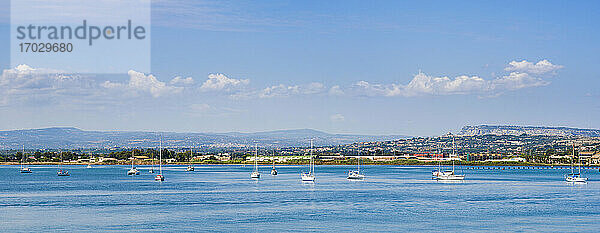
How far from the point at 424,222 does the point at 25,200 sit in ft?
132

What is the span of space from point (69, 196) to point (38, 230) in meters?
33.8

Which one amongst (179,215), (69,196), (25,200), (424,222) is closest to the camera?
(424,222)

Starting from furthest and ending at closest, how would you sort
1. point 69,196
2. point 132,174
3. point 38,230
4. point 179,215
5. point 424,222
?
1. point 132,174
2. point 69,196
3. point 179,215
4. point 424,222
5. point 38,230

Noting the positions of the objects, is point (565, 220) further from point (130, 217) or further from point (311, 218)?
point (130, 217)

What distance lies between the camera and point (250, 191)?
309 feet

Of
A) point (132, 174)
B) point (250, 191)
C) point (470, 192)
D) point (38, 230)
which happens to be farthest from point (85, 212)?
point (132, 174)

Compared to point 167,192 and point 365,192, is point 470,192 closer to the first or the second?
point 365,192

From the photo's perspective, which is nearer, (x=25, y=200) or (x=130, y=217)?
(x=130, y=217)

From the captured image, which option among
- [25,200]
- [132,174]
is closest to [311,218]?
[25,200]

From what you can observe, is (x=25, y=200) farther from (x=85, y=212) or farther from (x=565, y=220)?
(x=565, y=220)

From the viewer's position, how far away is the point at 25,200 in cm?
7806

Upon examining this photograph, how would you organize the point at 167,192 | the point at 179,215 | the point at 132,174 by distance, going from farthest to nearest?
the point at 132,174 → the point at 167,192 → the point at 179,215

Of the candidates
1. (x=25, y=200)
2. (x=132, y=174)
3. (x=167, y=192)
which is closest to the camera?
(x=25, y=200)

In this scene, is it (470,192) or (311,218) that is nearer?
(311,218)
